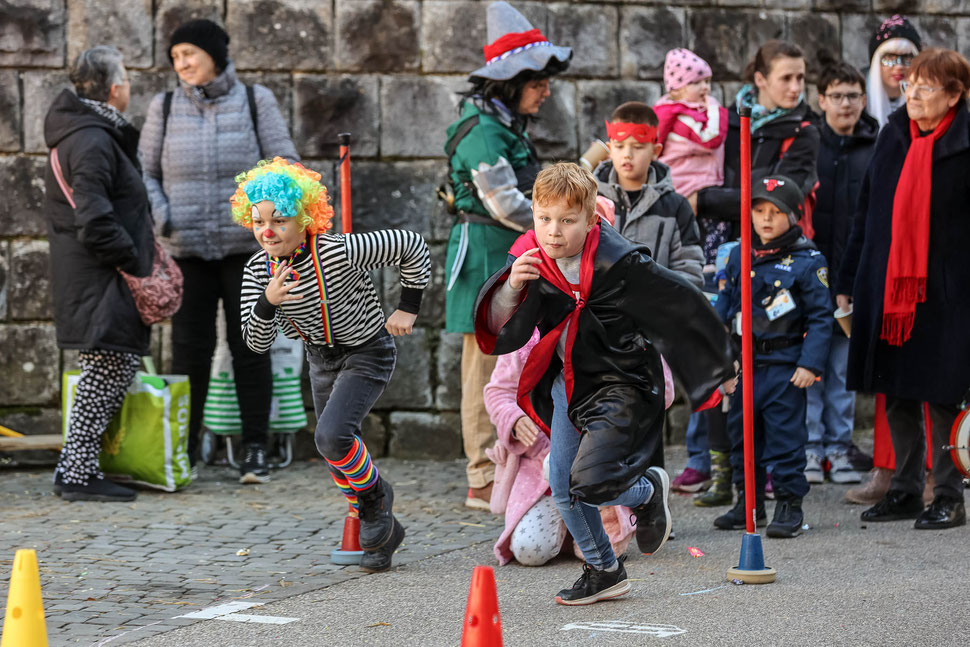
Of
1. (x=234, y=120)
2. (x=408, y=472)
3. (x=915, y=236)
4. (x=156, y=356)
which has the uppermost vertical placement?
(x=234, y=120)

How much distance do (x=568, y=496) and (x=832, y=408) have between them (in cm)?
317

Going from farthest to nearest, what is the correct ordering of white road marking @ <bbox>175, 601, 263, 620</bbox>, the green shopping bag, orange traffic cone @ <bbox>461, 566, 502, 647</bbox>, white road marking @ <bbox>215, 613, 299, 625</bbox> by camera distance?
the green shopping bag
white road marking @ <bbox>175, 601, 263, 620</bbox>
white road marking @ <bbox>215, 613, 299, 625</bbox>
orange traffic cone @ <bbox>461, 566, 502, 647</bbox>

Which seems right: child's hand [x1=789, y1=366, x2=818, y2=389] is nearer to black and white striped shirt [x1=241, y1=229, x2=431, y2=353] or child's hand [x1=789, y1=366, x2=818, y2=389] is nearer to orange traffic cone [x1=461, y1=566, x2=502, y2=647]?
black and white striped shirt [x1=241, y1=229, x2=431, y2=353]

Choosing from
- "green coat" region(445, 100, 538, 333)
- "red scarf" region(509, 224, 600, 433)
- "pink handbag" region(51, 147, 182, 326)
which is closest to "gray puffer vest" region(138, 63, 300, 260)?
"pink handbag" region(51, 147, 182, 326)

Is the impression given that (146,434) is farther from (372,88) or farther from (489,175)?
(372,88)

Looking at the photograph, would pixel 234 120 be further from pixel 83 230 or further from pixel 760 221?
pixel 760 221

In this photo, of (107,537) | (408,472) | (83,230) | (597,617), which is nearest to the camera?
(597,617)

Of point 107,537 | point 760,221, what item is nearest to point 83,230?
point 107,537

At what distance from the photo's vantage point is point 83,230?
6676 mm

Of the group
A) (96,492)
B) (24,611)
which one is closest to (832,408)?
(96,492)

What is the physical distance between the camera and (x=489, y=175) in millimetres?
6383

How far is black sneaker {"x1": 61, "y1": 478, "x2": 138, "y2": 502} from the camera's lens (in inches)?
267

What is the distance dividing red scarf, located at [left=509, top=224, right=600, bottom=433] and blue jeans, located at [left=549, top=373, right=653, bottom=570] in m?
0.09

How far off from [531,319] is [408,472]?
11.1 ft
